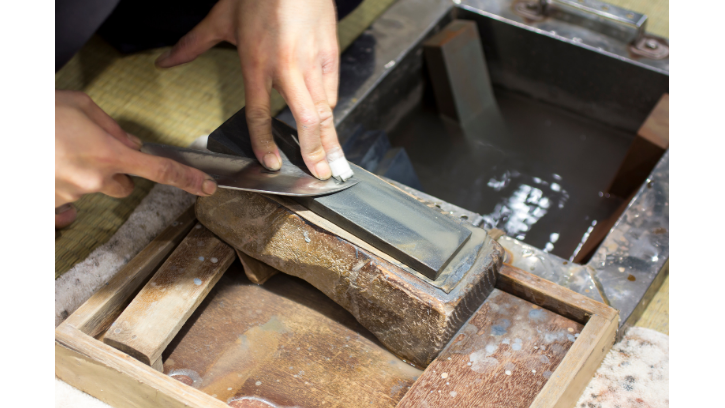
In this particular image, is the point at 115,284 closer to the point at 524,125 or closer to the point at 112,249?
the point at 112,249

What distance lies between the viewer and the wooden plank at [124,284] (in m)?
1.06

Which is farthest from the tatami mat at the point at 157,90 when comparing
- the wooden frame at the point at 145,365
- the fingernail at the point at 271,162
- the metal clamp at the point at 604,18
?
the metal clamp at the point at 604,18

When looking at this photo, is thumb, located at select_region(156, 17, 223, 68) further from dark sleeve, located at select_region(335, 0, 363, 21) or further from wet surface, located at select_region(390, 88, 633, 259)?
wet surface, located at select_region(390, 88, 633, 259)

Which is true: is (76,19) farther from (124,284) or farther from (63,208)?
(124,284)

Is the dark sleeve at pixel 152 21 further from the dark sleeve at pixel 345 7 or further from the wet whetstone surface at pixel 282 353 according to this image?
the wet whetstone surface at pixel 282 353

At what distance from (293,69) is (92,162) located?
399 millimetres

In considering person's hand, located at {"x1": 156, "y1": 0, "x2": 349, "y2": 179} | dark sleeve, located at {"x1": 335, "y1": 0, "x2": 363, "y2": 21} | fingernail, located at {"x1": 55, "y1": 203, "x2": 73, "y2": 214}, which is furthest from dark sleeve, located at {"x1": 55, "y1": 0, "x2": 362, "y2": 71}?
person's hand, located at {"x1": 156, "y1": 0, "x2": 349, "y2": 179}

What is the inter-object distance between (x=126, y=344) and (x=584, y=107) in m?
1.49

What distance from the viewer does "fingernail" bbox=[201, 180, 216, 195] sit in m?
1.04

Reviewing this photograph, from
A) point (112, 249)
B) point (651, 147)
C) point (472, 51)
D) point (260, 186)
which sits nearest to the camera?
point (260, 186)

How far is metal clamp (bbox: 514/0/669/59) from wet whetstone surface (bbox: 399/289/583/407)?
3.38ft

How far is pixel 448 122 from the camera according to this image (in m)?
1.88

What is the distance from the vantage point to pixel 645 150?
59.1 inches

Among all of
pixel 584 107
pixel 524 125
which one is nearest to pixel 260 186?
pixel 524 125
